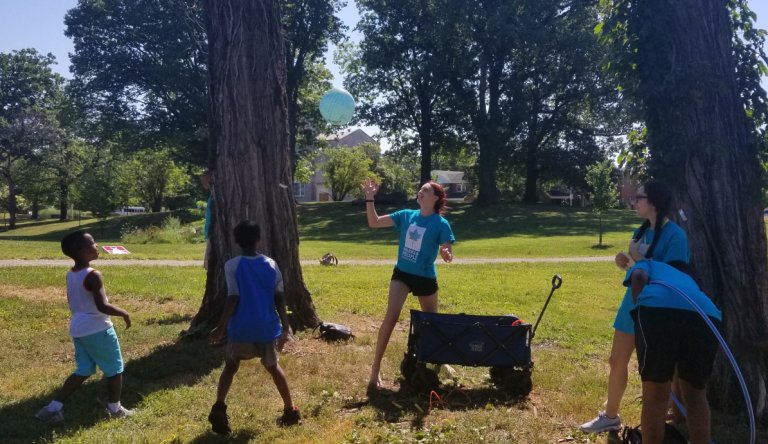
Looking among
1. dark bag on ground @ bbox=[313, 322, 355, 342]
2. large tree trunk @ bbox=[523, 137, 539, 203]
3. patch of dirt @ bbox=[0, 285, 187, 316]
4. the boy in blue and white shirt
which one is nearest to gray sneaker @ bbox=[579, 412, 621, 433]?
the boy in blue and white shirt

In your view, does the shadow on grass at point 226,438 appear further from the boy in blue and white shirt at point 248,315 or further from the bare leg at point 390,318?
the bare leg at point 390,318

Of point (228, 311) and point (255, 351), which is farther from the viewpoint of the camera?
point (255, 351)

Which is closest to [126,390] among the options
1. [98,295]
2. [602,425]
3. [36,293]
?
[98,295]

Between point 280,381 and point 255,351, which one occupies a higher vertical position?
point 255,351

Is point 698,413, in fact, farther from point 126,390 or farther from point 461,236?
point 461,236

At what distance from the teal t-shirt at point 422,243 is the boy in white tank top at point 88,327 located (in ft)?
7.69

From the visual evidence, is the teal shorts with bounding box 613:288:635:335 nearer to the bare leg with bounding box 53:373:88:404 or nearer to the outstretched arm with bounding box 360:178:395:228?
the outstretched arm with bounding box 360:178:395:228

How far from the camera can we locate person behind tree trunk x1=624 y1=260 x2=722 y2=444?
3217mm

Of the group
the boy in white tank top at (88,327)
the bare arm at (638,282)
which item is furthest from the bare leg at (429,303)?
the boy in white tank top at (88,327)

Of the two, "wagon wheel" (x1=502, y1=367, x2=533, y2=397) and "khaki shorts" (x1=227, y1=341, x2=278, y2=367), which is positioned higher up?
"khaki shorts" (x1=227, y1=341, x2=278, y2=367)

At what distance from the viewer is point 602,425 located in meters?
4.29

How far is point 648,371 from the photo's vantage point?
328cm

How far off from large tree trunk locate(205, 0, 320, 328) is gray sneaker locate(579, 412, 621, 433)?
12.6 feet

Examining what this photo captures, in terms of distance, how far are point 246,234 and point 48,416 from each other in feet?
7.01
